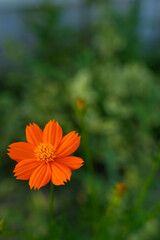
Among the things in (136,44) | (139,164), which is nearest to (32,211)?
(139,164)

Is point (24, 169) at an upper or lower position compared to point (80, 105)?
lower

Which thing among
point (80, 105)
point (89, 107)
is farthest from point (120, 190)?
point (89, 107)

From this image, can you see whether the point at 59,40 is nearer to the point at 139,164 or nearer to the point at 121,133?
the point at 121,133

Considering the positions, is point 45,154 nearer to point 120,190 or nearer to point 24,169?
point 24,169

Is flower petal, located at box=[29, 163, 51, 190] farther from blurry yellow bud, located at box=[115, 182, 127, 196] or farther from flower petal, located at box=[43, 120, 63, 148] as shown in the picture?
blurry yellow bud, located at box=[115, 182, 127, 196]

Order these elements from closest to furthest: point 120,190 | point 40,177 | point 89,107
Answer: point 40,177
point 120,190
point 89,107

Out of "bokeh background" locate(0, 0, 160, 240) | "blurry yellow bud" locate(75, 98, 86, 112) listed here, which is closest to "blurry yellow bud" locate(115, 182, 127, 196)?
"blurry yellow bud" locate(75, 98, 86, 112)
